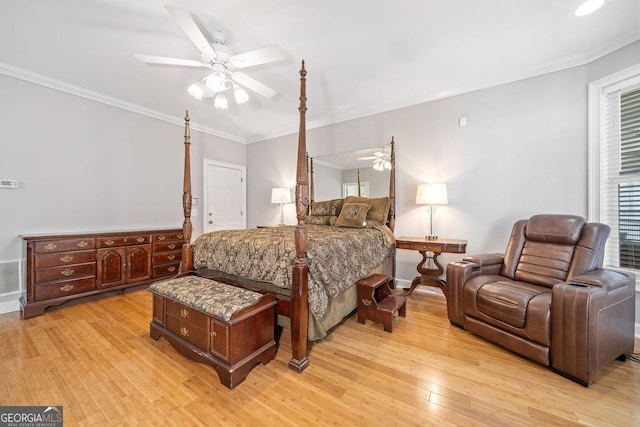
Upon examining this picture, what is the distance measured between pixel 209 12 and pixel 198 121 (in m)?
2.74

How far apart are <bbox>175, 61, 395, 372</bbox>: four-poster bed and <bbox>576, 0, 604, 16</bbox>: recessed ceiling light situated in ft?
7.30

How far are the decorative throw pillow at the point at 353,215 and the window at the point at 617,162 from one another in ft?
7.43

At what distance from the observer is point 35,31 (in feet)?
7.22

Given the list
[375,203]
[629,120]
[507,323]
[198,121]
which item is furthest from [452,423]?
[198,121]

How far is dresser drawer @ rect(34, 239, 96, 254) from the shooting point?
270 centimetres

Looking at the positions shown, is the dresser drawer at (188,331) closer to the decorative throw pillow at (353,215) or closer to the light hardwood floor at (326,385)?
the light hardwood floor at (326,385)

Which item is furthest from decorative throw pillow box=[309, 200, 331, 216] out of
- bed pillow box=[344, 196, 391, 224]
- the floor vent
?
the floor vent

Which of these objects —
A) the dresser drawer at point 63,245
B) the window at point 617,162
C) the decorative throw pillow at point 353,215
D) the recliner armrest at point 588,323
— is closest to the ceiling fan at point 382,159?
the decorative throw pillow at point 353,215

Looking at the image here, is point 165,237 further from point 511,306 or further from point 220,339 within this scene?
point 511,306

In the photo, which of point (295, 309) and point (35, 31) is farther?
point (35, 31)

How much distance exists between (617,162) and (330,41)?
2.95 metres

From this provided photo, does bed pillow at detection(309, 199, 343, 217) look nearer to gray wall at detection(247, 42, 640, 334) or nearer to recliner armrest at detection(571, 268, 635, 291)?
gray wall at detection(247, 42, 640, 334)

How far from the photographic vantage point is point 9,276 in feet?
9.07

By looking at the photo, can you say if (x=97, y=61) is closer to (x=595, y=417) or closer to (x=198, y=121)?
(x=198, y=121)
